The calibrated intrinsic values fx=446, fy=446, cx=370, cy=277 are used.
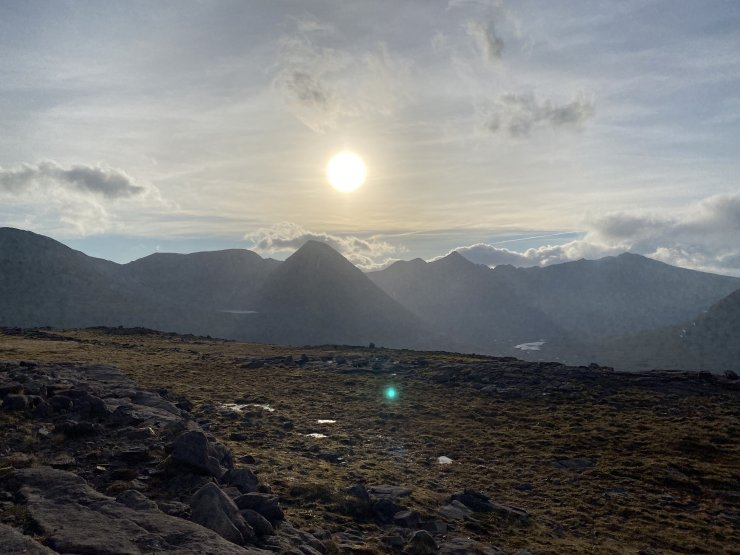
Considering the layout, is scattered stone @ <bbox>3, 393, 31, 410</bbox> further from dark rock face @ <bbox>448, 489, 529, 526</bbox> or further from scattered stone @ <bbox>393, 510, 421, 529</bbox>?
dark rock face @ <bbox>448, 489, 529, 526</bbox>

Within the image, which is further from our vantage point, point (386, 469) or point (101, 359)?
point (101, 359)

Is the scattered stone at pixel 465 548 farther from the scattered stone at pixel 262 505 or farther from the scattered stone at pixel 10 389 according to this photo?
the scattered stone at pixel 10 389

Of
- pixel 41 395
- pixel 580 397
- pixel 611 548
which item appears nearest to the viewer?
pixel 611 548

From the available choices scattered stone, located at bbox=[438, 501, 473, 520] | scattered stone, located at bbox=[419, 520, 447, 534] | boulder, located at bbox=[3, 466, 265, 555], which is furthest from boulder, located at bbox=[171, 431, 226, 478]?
scattered stone, located at bbox=[438, 501, 473, 520]

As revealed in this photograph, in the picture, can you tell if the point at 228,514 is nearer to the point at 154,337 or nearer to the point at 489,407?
the point at 489,407

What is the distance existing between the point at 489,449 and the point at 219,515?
792 inches

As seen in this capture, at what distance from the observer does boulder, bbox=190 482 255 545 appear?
12.6m

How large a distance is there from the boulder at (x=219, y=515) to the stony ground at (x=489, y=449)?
267 cm

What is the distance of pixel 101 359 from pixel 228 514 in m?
47.0

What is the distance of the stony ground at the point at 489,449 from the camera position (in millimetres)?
17219

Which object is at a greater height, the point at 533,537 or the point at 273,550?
the point at 273,550

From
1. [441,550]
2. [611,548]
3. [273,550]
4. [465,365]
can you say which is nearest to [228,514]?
[273,550]

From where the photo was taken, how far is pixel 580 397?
137 feet

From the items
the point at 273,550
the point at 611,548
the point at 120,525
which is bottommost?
the point at 611,548
